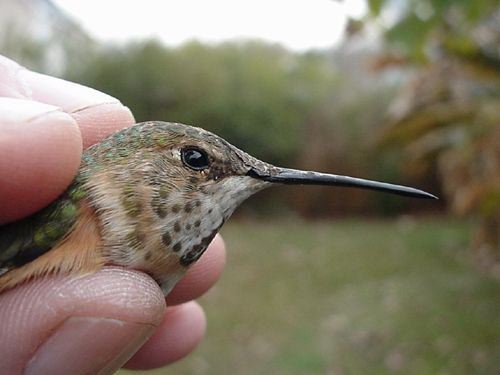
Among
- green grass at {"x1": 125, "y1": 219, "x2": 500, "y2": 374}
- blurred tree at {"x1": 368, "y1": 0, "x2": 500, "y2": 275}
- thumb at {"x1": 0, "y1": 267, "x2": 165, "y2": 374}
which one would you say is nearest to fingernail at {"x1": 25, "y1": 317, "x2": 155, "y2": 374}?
thumb at {"x1": 0, "y1": 267, "x2": 165, "y2": 374}

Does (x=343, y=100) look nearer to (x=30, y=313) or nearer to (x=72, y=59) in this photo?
(x=72, y=59)

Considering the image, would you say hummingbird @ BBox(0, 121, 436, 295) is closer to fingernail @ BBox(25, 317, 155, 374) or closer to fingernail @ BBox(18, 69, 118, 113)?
fingernail @ BBox(25, 317, 155, 374)

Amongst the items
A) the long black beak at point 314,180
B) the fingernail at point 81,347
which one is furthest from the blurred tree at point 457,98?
the fingernail at point 81,347

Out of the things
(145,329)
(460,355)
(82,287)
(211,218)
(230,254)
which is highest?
(211,218)

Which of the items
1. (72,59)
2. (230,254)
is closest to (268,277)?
(230,254)

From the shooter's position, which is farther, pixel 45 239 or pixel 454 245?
pixel 454 245

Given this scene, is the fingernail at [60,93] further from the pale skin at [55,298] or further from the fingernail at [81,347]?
the fingernail at [81,347]
